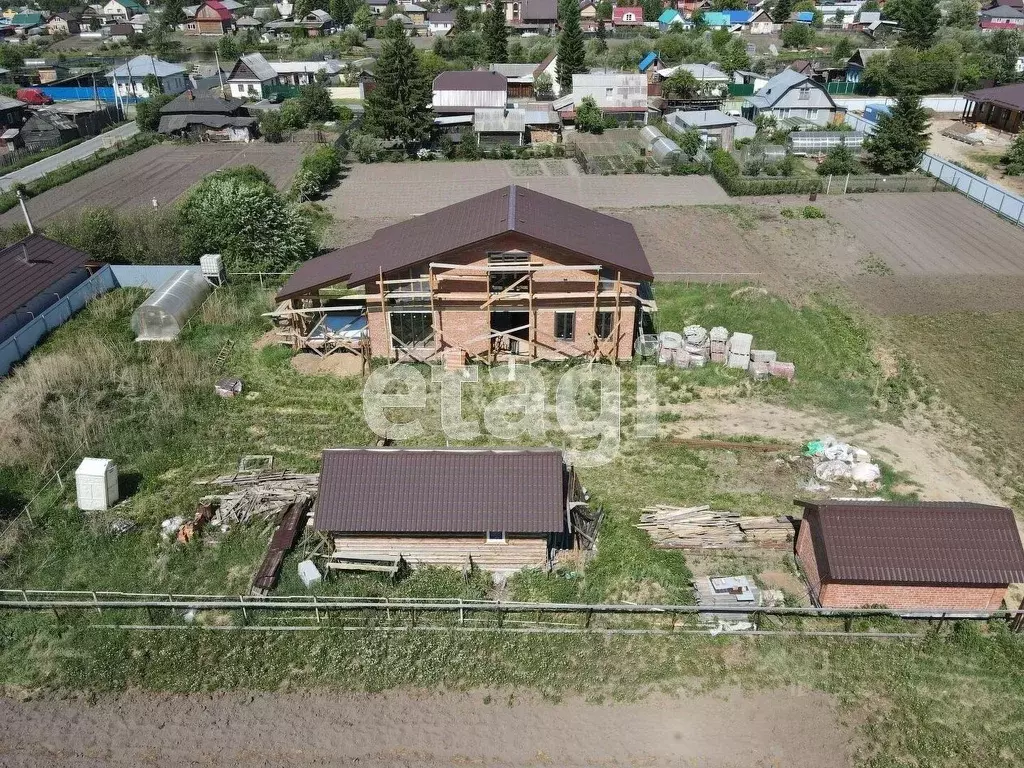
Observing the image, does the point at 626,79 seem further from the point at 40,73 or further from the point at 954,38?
the point at 40,73

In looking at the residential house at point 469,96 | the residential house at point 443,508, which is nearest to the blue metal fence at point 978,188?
the residential house at point 469,96

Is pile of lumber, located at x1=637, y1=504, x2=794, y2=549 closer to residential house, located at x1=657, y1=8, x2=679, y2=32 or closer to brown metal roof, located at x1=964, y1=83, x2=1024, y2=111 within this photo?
brown metal roof, located at x1=964, y1=83, x2=1024, y2=111

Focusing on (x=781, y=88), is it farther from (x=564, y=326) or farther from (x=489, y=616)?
(x=489, y=616)

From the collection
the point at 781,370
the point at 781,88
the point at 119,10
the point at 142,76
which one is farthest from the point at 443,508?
the point at 119,10

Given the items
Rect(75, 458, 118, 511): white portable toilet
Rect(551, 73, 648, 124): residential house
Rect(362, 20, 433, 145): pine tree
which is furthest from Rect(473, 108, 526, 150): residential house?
Rect(75, 458, 118, 511): white portable toilet

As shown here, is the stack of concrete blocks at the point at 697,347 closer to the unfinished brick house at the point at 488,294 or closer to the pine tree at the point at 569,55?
the unfinished brick house at the point at 488,294
